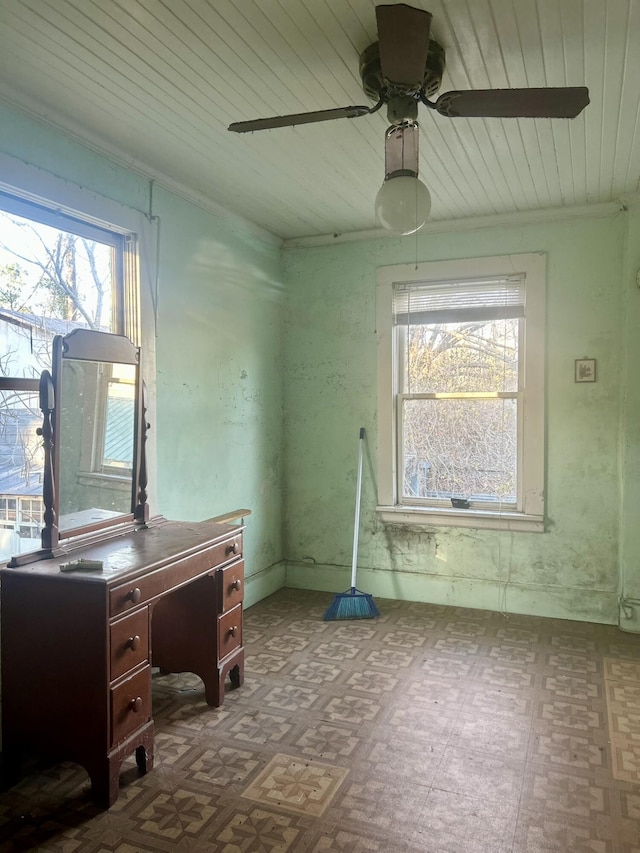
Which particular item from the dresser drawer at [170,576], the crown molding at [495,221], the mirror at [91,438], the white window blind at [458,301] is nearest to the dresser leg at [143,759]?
the dresser drawer at [170,576]

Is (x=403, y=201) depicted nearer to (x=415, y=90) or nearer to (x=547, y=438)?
(x=415, y=90)

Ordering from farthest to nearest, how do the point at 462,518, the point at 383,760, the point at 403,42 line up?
1. the point at 462,518
2. the point at 383,760
3. the point at 403,42

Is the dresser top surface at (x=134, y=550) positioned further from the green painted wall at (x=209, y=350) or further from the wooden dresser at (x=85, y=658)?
the green painted wall at (x=209, y=350)

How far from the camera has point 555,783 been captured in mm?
2252

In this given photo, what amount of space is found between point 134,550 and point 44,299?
1.15 m

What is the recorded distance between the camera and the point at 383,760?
240 centimetres

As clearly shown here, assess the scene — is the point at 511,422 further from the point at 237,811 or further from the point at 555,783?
the point at 237,811

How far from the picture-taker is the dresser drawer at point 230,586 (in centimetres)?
283

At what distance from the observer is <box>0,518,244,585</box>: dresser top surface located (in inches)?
83.8

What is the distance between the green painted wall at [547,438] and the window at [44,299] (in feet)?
5.64

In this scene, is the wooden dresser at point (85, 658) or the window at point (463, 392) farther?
the window at point (463, 392)

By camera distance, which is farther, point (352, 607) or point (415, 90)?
point (352, 607)

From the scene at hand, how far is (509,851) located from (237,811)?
89 cm

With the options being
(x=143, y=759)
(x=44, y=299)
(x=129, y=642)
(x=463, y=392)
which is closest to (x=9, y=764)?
(x=143, y=759)
